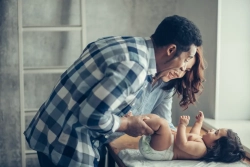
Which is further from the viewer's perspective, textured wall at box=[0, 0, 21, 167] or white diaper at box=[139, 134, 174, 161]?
textured wall at box=[0, 0, 21, 167]

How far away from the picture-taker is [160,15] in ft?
10.0

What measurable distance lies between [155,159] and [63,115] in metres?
0.46

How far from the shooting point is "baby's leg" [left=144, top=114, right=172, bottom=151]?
5.81 feet

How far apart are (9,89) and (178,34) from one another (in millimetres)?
1733

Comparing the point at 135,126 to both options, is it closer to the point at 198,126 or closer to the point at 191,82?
the point at 191,82

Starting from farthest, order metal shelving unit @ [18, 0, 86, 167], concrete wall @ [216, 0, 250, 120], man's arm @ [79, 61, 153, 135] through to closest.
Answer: metal shelving unit @ [18, 0, 86, 167], concrete wall @ [216, 0, 250, 120], man's arm @ [79, 61, 153, 135]

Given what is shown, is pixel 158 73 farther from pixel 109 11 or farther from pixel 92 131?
pixel 109 11

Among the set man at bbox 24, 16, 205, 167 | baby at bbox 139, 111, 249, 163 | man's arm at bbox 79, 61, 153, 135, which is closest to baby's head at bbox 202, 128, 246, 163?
baby at bbox 139, 111, 249, 163

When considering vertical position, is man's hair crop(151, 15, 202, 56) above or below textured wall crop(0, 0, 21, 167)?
above

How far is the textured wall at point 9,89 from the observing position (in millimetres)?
2916

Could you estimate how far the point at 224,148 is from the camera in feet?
6.10

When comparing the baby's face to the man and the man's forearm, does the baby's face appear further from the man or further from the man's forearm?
the man's forearm

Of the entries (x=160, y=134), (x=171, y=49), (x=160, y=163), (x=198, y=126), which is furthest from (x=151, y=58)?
(x=198, y=126)

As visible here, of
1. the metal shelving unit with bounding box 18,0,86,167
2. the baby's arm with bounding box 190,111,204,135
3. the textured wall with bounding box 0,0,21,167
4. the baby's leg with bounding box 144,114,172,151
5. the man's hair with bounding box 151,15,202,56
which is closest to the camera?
the man's hair with bounding box 151,15,202,56
